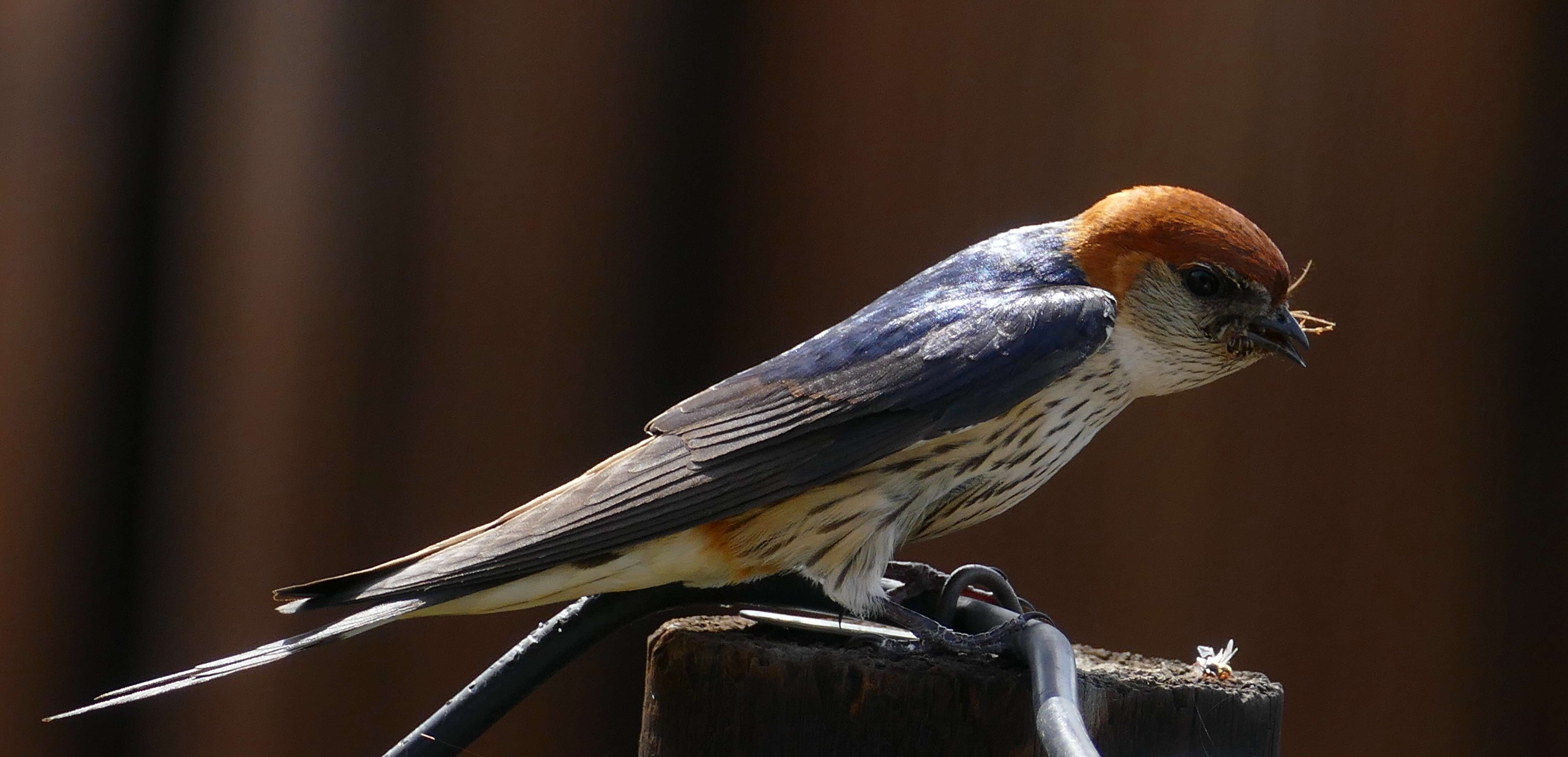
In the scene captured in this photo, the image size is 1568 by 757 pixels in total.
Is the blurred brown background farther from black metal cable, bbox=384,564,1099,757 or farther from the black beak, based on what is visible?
black metal cable, bbox=384,564,1099,757

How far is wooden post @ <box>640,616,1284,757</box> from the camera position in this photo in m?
1.23

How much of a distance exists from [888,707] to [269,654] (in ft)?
2.29

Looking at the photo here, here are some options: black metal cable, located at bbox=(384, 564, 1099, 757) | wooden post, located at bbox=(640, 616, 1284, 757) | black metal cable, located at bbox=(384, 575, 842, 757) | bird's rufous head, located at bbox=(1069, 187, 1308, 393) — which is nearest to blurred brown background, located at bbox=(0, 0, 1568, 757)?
bird's rufous head, located at bbox=(1069, 187, 1308, 393)

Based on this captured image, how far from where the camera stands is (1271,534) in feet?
8.61

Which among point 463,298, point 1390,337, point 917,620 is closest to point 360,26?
point 463,298

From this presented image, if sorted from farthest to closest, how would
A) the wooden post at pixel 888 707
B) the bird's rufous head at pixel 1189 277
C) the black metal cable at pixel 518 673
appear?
the bird's rufous head at pixel 1189 277
the black metal cable at pixel 518 673
the wooden post at pixel 888 707

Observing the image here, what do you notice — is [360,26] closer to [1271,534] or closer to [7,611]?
[7,611]

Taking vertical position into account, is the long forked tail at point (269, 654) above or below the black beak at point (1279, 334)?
below

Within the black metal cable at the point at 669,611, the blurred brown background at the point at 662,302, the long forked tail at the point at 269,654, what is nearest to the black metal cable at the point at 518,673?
the black metal cable at the point at 669,611

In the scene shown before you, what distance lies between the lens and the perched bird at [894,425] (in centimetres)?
165

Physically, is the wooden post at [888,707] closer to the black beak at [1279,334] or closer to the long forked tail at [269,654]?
the long forked tail at [269,654]

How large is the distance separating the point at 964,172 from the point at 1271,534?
0.99 meters

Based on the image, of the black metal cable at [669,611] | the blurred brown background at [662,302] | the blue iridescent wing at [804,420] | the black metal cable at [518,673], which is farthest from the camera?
the blurred brown background at [662,302]

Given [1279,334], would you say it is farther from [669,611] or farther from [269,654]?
[269,654]
